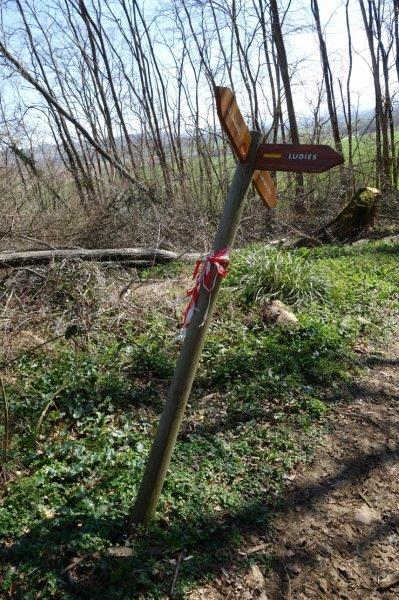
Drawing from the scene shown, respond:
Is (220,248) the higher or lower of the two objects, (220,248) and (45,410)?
the higher

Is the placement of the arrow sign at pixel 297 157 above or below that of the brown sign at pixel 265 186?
above

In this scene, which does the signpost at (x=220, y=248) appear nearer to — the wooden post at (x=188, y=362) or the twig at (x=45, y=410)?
the wooden post at (x=188, y=362)

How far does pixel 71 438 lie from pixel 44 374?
31.8 inches

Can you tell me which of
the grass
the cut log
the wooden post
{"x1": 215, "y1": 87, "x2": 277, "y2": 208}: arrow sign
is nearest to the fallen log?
the grass

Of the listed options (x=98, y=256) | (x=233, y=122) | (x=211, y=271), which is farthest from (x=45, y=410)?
(x=98, y=256)

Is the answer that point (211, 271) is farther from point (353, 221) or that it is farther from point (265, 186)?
point (353, 221)

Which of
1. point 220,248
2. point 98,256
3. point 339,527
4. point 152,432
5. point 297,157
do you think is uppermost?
point 297,157

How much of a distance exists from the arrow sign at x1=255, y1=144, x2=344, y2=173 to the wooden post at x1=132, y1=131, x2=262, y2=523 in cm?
7

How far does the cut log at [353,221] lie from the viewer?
9.54 m

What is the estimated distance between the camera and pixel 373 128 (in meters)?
12.8

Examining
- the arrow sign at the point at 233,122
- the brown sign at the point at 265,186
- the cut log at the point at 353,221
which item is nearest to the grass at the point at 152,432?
the brown sign at the point at 265,186

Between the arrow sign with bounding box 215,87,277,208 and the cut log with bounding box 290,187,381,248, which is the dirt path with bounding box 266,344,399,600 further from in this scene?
→ the cut log with bounding box 290,187,381,248

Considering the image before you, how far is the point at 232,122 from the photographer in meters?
2.09

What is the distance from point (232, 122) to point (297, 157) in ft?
1.26
